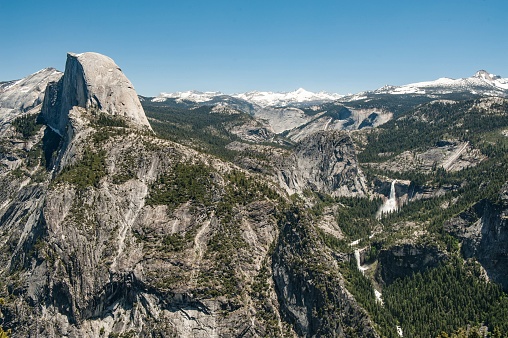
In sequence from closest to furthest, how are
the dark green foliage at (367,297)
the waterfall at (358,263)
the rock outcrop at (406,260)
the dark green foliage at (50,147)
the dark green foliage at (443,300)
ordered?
the dark green foliage at (367,297), the dark green foliage at (443,300), the rock outcrop at (406,260), the waterfall at (358,263), the dark green foliage at (50,147)

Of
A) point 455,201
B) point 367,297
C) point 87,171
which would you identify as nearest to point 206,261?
point 87,171

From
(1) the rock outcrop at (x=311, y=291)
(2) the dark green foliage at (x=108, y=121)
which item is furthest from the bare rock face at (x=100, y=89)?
(1) the rock outcrop at (x=311, y=291)

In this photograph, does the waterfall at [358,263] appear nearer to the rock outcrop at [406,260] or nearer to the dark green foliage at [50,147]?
the rock outcrop at [406,260]

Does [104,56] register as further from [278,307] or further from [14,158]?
[278,307]

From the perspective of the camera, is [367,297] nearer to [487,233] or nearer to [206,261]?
[487,233]

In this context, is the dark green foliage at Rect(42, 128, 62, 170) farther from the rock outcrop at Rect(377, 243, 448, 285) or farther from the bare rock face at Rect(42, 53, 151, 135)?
the rock outcrop at Rect(377, 243, 448, 285)

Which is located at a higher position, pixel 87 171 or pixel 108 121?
pixel 108 121
